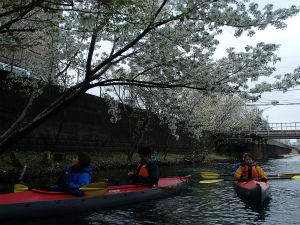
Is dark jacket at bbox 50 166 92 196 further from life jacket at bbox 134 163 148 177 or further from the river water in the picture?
life jacket at bbox 134 163 148 177

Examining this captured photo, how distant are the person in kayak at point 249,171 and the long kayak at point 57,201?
10.5ft

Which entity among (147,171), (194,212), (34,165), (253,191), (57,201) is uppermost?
(147,171)

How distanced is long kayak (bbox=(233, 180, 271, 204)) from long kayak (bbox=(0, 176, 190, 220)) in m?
2.79

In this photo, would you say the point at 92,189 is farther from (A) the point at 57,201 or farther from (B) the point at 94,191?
(A) the point at 57,201

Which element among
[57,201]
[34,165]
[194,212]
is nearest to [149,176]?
[194,212]

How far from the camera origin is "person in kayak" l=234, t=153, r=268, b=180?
834cm

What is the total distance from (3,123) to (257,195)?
34.0 ft

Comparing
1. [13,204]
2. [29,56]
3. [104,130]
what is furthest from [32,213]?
[104,130]

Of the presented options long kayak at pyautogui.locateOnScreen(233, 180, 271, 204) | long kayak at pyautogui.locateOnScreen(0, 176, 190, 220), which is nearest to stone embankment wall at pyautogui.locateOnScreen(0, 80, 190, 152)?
long kayak at pyautogui.locateOnScreen(0, 176, 190, 220)

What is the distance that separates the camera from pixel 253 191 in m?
7.08

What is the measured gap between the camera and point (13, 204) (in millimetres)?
5031

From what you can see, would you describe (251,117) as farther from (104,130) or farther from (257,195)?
(257,195)

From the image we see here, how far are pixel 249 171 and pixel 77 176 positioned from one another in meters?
5.36

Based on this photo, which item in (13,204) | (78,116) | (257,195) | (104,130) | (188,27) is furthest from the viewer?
(104,130)
